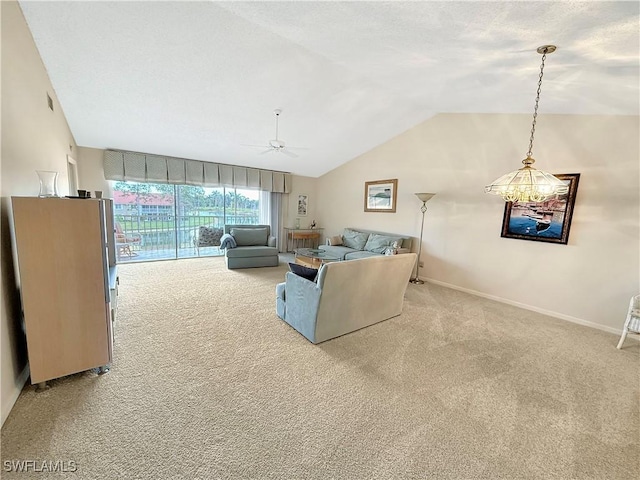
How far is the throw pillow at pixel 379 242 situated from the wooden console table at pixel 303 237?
212 centimetres

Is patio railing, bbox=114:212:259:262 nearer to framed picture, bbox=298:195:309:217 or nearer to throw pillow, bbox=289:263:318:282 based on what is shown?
framed picture, bbox=298:195:309:217

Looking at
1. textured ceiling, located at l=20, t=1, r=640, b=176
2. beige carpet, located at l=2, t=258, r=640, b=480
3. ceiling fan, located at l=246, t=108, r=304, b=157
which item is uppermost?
textured ceiling, located at l=20, t=1, r=640, b=176

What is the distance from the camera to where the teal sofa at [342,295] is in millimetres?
2477

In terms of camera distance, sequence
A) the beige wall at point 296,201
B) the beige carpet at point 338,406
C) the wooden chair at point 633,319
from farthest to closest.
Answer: the beige wall at point 296,201 < the wooden chair at point 633,319 < the beige carpet at point 338,406

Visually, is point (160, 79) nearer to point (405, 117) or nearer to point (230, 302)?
point (230, 302)

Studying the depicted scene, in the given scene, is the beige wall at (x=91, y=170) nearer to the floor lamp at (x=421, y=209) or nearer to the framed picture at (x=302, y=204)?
the framed picture at (x=302, y=204)

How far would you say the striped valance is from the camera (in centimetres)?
511

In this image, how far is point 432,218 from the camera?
16.2 feet

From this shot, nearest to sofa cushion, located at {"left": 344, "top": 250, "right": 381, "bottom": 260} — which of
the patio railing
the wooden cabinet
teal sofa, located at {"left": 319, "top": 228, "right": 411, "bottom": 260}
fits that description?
teal sofa, located at {"left": 319, "top": 228, "right": 411, "bottom": 260}

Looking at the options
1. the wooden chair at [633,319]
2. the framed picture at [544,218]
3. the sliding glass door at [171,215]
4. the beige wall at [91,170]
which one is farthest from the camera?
the sliding glass door at [171,215]

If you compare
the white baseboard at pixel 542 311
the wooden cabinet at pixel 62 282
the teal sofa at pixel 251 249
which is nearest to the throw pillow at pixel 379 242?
the white baseboard at pixel 542 311

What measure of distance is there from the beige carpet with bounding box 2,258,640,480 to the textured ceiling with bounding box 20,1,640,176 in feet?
8.51

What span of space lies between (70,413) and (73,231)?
1.17m

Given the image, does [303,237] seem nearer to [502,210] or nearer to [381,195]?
[381,195]
